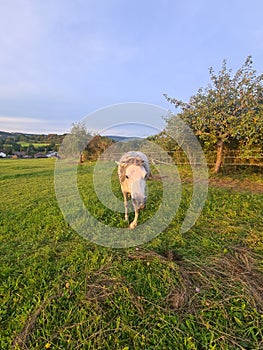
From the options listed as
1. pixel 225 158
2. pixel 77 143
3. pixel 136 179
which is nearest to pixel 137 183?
pixel 136 179

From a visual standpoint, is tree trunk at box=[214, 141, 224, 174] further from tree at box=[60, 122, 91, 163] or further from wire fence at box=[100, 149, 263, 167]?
tree at box=[60, 122, 91, 163]

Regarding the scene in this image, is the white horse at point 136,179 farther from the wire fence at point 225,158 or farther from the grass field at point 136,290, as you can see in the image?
the wire fence at point 225,158

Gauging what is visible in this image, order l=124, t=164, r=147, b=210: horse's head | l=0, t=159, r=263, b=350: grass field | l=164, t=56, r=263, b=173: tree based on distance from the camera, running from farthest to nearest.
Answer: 1. l=164, t=56, r=263, b=173: tree
2. l=124, t=164, r=147, b=210: horse's head
3. l=0, t=159, r=263, b=350: grass field

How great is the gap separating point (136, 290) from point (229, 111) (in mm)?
7107

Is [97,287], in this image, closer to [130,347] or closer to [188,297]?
[130,347]

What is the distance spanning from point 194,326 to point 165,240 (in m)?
1.54

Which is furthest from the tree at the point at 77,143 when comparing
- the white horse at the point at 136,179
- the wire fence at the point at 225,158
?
the white horse at the point at 136,179

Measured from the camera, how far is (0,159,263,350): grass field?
1.70m

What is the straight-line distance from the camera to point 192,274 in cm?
242

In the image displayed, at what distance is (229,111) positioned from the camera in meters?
7.20

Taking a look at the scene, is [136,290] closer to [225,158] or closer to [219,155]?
[219,155]

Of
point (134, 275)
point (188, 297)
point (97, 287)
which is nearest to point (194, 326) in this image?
point (188, 297)

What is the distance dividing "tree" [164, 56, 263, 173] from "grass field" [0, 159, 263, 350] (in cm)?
413

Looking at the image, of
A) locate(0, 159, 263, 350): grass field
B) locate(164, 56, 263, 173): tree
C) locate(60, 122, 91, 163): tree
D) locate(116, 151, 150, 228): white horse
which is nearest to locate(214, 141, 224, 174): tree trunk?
locate(164, 56, 263, 173): tree
